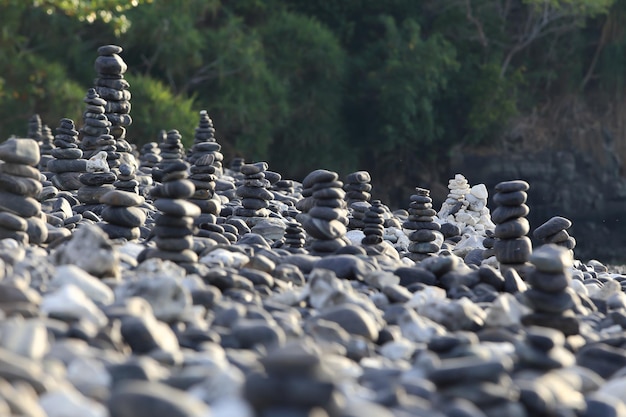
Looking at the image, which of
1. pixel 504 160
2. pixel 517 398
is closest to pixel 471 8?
pixel 504 160

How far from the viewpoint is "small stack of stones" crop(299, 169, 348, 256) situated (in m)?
6.08

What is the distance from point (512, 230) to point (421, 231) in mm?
1530

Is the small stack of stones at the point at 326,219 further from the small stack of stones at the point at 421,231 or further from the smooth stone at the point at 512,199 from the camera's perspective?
the small stack of stones at the point at 421,231

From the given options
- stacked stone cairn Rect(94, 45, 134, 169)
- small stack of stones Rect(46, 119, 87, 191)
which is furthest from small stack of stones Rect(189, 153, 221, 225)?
stacked stone cairn Rect(94, 45, 134, 169)

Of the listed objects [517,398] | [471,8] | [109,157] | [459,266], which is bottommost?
[517,398]

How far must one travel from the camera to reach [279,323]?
154 inches

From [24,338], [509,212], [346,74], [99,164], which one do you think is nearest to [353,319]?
[24,338]

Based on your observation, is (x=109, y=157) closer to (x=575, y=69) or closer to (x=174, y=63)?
(x=174, y=63)

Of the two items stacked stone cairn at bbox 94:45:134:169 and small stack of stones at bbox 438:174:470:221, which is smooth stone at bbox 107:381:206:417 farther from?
A: small stack of stones at bbox 438:174:470:221

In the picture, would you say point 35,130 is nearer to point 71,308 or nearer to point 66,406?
point 71,308

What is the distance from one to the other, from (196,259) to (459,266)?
128cm

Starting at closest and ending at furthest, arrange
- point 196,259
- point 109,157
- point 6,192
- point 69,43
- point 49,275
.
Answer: point 49,275, point 196,259, point 6,192, point 109,157, point 69,43

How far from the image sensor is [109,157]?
9141 millimetres

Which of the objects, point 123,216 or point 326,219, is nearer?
point 123,216
